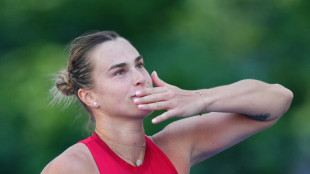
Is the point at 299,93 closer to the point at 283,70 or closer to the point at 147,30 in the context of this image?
the point at 283,70

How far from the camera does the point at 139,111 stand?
2266 mm

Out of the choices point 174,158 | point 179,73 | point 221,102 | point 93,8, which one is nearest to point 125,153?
point 174,158

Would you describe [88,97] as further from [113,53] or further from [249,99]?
[249,99]

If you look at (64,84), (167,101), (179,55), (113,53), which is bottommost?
(179,55)

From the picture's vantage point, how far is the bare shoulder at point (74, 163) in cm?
210

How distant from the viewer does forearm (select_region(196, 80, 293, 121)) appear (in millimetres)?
2395

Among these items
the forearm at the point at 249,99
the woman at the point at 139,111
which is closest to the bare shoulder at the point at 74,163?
the woman at the point at 139,111

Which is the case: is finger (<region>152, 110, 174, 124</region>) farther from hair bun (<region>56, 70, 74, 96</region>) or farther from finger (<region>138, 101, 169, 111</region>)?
hair bun (<region>56, 70, 74, 96</region>)

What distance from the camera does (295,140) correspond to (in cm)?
468

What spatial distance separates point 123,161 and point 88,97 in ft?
1.12

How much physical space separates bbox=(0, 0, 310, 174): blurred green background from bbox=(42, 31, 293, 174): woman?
5.21 ft

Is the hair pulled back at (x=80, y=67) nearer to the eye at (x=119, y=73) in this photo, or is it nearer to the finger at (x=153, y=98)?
the eye at (x=119, y=73)


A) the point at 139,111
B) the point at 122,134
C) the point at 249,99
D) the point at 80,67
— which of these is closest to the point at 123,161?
the point at 122,134

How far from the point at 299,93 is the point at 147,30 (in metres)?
1.51
